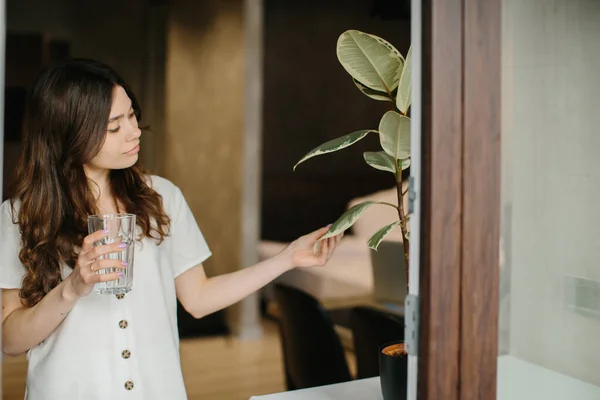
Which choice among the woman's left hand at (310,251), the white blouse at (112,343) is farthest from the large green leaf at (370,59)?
the white blouse at (112,343)

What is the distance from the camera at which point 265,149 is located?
20.0 feet

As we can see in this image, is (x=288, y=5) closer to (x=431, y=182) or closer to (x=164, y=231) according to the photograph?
(x=164, y=231)

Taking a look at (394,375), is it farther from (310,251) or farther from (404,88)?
(404,88)

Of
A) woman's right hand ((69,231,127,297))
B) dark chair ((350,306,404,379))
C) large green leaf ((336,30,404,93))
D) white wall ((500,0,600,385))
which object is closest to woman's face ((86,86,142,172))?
woman's right hand ((69,231,127,297))

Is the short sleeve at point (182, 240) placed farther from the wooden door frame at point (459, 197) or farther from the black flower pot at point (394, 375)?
the wooden door frame at point (459, 197)

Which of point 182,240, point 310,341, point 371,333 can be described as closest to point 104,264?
point 182,240

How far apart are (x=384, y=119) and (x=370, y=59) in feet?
0.46

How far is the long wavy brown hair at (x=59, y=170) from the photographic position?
1570mm

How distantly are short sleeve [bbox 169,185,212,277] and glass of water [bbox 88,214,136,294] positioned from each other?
15.1 inches

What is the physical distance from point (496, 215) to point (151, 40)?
16.1 ft

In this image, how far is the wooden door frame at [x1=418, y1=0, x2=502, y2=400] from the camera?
1.07 meters

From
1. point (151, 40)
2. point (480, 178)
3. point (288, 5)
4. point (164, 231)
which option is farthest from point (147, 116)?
point (480, 178)

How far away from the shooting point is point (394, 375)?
56.6 inches

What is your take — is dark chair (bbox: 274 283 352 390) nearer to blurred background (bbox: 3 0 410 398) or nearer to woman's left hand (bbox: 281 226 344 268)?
woman's left hand (bbox: 281 226 344 268)
